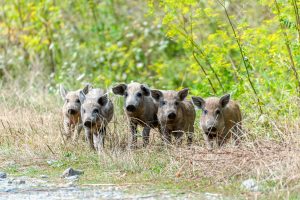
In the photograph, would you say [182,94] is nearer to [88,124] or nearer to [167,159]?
[88,124]

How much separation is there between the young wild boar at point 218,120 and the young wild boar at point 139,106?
91 centimetres

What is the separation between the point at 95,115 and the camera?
1169 centimetres

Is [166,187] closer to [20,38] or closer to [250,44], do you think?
[250,44]

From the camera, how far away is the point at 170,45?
21.4 m

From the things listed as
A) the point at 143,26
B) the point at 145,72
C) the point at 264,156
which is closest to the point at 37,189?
the point at 264,156

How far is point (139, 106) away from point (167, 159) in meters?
1.79

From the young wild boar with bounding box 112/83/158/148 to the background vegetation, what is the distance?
27 cm

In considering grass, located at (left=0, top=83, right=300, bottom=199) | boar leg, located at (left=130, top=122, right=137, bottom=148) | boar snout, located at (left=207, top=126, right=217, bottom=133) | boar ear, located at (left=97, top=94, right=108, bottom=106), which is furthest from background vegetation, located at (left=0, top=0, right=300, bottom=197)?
boar ear, located at (left=97, top=94, right=108, bottom=106)

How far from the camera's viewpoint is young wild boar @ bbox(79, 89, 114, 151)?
11.6 meters

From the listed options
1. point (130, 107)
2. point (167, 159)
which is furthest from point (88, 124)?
point (167, 159)

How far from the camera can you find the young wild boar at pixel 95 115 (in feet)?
38.1

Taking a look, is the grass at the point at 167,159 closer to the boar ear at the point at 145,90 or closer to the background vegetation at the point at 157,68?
the background vegetation at the point at 157,68

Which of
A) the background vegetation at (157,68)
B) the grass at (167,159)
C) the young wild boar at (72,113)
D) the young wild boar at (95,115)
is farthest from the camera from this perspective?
the young wild boar at (72,113)

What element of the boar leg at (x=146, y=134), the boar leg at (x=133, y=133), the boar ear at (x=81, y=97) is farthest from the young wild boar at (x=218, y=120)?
the boar ear at (x=81, y=97)
